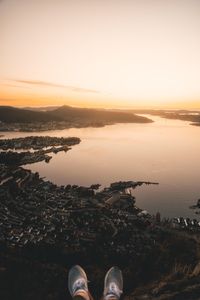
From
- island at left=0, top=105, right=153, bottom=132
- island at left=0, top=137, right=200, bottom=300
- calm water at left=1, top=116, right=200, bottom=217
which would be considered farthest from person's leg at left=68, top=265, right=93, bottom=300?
island at left=0, top=105, right=153, bottom=132

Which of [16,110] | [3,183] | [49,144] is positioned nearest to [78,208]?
[3,183]

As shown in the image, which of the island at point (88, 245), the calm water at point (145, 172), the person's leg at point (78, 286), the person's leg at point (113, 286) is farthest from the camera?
the calm water at point (145, 172)

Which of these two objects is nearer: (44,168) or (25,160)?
(44,168)

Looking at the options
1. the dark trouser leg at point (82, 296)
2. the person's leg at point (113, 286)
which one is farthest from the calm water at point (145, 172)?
the dark trouser leg at point (82, 296)

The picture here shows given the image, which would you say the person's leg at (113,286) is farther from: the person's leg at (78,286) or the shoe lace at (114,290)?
the person's leg at (78,286)

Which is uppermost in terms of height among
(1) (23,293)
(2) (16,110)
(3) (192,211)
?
(2) (16,110)

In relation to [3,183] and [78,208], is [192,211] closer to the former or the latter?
[78,208]
